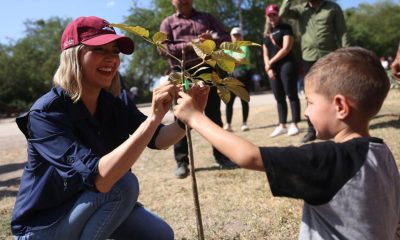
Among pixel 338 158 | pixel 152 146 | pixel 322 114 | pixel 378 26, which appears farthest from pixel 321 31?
pixel 378 26

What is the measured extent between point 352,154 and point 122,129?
150cm

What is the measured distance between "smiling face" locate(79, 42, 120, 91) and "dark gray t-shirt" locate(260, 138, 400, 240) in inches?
44.1

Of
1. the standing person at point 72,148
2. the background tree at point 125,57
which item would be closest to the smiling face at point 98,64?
the standing person at point 72,148

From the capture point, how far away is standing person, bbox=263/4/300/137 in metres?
6.02

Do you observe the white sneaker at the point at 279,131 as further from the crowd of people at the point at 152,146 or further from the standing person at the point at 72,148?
the standing person at the point at 72,148

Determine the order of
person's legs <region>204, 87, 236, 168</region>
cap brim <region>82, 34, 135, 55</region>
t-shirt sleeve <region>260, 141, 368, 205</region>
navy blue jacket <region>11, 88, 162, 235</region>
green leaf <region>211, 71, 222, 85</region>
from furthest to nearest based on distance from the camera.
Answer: person's legs <region>204, 87, 236, 168</region> → cap brim <region>82, 34, 135, 55</region> → navy blue jacket <region>11, 88, 162, 235</region> → green leaf <region>211, 71, 222, 85</region> → t-shirt sleeve <region>260, 141, 368, 205</region>

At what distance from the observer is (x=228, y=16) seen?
132 ft

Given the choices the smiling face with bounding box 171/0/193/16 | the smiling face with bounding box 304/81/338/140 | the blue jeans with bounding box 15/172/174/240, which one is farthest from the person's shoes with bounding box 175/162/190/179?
the smiling face with bounding box 304/81/338/140

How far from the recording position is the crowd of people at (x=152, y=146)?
57.1 inches

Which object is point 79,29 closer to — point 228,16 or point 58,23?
point 228,16

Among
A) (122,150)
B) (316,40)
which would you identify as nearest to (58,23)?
(316,40)

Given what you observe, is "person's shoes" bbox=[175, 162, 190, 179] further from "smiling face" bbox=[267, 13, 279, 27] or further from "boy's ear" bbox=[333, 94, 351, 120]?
"boy's ear" bbox=[333, 94, 351, 120]

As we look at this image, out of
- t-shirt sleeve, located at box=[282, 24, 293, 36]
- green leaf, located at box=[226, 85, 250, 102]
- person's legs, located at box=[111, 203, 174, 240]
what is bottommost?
person's legs, located at box=[111, 203, 174, 240]

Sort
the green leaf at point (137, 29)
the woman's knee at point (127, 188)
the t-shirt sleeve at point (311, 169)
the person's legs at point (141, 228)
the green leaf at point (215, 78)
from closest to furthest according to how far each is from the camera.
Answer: the t-shirt sleeve at point (311, 169)
the green leaf at point (137, 29)
the green leaf at point (215, 78)
the woman's knee at point (127, 188)
the person's legs at point (141, 228)
